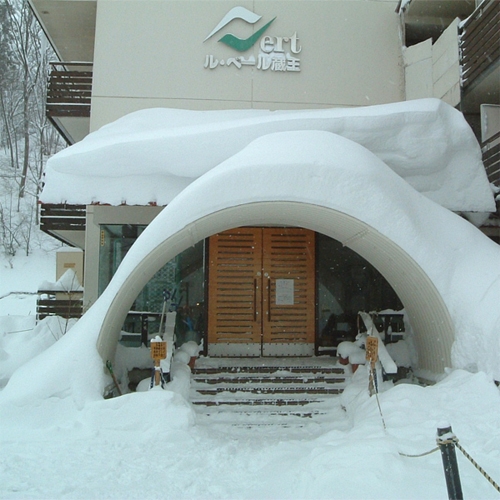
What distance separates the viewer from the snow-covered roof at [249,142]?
28.1ft

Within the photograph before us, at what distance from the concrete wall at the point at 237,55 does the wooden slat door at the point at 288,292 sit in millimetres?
3267

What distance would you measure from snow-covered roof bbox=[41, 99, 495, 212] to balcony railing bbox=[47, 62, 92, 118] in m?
3.89

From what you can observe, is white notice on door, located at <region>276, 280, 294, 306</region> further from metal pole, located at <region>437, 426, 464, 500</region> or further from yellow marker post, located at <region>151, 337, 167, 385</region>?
metal pole, located at <region>437, 426, 464, 500</region>

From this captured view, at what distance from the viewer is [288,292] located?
10.4 meters

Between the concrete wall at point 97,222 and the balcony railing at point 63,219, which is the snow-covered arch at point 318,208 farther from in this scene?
the balcony railing at point 63,219

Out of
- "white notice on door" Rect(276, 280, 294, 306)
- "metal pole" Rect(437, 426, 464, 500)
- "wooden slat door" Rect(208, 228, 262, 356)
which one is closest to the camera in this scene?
"metal pole" Rect(437, 426, 464, 500)

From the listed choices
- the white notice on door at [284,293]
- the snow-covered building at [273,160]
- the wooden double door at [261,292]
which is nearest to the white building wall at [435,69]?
the snow-covered building at [273,160]

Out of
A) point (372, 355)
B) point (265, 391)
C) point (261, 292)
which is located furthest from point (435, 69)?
point (265, 391)

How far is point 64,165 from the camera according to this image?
8969 millimetres

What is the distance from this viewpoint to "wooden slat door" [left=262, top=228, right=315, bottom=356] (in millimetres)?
10312

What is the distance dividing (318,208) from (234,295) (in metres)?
4.03

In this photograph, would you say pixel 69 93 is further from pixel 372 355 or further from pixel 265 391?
pixel 372 355

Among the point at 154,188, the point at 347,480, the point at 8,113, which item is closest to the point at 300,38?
the point at 154,188

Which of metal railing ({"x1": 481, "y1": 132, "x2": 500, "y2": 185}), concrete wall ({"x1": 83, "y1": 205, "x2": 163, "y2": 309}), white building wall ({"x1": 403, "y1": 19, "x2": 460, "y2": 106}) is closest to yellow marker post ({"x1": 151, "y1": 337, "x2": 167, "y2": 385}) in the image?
concrete wall ({"x1": 83, "y1": 205, "x2": 163, "y2": 309})
